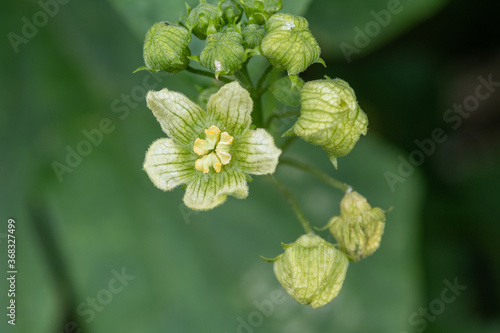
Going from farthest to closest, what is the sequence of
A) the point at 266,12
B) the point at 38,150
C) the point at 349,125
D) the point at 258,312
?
1. the point at 38,150
2. the point at 258,312
3. the point at 266,12
4. the point at 349,125

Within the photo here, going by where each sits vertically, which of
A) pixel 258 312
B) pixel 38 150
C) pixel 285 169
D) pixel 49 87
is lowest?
pixel 258 312

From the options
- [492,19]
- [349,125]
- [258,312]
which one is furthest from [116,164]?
[492,19]

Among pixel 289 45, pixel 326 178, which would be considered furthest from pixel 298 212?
pixel 289 45

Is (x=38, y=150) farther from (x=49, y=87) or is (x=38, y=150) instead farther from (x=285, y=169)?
(x=285, y=169)

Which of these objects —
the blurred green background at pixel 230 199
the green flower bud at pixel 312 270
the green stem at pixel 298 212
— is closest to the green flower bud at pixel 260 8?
the green stem at pixel 298 212

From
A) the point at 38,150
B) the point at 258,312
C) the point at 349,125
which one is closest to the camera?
the point at 349,125

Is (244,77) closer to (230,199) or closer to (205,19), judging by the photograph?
(205,19)
